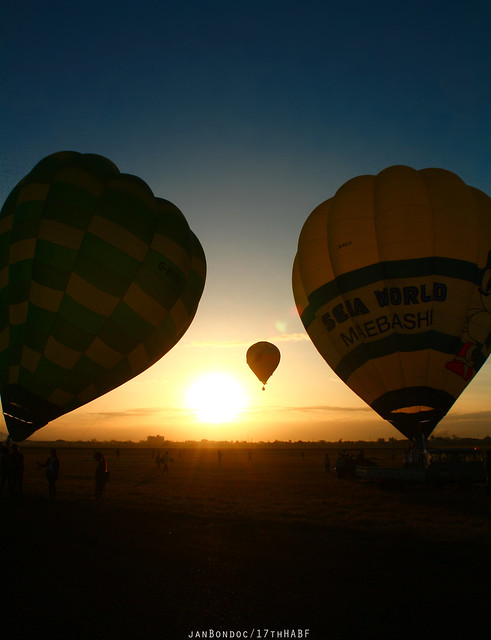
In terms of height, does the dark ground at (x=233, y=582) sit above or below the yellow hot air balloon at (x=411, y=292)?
below

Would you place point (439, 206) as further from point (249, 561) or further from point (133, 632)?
point (133, 632)

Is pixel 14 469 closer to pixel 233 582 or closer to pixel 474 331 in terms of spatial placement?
pixel 233 582

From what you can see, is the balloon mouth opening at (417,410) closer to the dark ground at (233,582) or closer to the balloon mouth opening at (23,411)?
the dark ground at (233,582)

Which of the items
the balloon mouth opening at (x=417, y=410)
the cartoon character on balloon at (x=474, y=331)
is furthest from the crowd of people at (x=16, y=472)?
the cartoon character on balloon at (x=474, y=331)

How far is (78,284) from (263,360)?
2628 cm

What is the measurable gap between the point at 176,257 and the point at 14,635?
503 inches

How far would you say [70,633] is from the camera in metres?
4.63

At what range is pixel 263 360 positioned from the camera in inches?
1500

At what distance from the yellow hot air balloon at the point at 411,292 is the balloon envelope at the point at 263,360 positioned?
19848 millimetres

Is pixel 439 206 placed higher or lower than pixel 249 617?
higher

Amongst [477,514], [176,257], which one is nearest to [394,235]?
[176,257]

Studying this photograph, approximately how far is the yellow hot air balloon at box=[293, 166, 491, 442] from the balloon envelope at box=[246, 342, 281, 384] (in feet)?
65.1

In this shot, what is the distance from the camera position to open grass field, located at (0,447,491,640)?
4.94 m

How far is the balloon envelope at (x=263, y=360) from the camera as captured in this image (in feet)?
124
